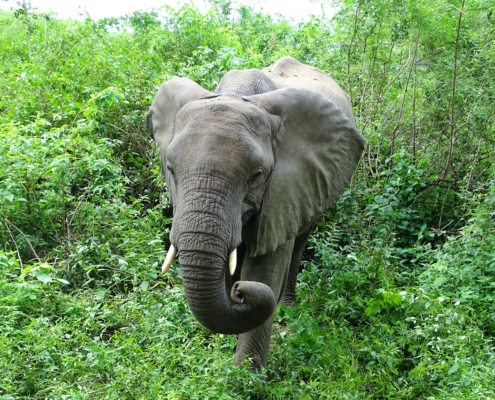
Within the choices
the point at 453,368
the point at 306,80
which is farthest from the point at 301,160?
the point at 306,80

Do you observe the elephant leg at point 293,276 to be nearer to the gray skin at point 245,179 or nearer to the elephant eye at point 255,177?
the gray skin at point 245,179

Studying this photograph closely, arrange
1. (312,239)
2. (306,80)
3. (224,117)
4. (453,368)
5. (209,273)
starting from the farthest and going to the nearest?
(312,239), (306,80), (453,368), (224,117), (209,273)

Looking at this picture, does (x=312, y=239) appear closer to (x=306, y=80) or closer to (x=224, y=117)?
(x=306, y=80)

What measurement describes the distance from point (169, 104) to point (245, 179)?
1.08 meters

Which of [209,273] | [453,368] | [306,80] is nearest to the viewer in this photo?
[209,273]

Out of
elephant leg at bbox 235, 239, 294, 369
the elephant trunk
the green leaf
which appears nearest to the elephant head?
the elephant trunk

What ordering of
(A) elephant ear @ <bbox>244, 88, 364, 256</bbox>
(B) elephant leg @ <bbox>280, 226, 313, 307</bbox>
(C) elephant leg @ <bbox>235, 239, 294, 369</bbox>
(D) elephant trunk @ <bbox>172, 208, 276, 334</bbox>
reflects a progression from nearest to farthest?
(D) elephant trunk @ <bbox>172, 208, 276, 334</bbox> < (A) elephant ear @ <bbox>244, 88, 364, 256</bbox> < (C) elephant leg @ <bbox>235, 239, 294, 369</bbox> < (B) elephant leg @ <bbox>280, 226, 313, 307</bbox>

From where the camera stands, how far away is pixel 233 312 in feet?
12.7

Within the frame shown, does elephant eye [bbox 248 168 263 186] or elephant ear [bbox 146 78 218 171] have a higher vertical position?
elephant ear [bbox 146 78 218 171]

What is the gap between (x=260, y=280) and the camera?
461cm

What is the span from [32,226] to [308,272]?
2.45 m

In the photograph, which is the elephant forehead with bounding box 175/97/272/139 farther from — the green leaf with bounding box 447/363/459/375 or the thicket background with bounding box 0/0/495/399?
the green leaf with bounding box 447/363/459/375

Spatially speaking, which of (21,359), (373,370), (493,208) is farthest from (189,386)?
(493,208)

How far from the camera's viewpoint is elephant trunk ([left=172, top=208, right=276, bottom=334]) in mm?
3652
